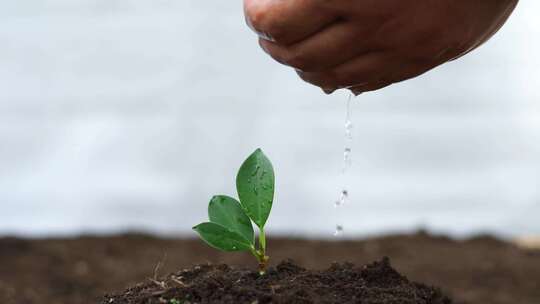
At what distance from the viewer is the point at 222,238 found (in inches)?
43.0

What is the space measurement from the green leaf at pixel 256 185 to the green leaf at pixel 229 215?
1 centimetres

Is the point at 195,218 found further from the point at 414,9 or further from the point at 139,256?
the point at 414,9

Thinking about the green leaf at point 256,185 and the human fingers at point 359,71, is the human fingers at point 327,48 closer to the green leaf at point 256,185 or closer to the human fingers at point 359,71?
the human fingers at point 359,71

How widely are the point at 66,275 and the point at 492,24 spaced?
2251 mm

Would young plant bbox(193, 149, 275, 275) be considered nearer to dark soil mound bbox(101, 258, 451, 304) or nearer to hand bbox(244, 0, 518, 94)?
dark soil mound bbox(101, 258, 451, 304)

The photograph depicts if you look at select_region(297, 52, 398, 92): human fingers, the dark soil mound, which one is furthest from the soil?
select_region(297, 52, 398, 92): human fingers

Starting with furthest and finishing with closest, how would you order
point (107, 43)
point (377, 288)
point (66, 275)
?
point (107, 43)
point (66, 275)
point (377, 288)

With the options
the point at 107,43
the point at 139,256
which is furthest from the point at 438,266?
the point at 107,43

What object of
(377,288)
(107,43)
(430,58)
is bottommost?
(377,288)

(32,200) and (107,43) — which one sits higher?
(107,43)

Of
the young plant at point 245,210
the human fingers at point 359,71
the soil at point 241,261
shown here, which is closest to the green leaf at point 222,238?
the young plant at point 245,210

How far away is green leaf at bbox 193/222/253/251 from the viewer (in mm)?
1076

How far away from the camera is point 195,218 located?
14.0 ft

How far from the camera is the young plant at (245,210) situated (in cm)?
109
